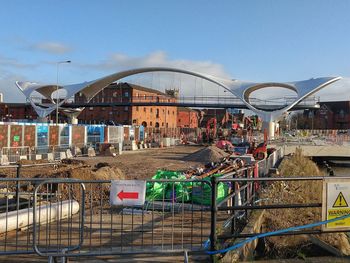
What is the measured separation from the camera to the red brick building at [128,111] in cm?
10906

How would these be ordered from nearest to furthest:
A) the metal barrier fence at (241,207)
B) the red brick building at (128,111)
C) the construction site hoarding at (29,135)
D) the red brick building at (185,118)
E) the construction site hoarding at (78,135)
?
the metal barrier fence at (241,207), the construction site hoarding at (29,135), the construction site hoarding at (78,135), the red brick building at (128,111), the red brick building at (185,118)

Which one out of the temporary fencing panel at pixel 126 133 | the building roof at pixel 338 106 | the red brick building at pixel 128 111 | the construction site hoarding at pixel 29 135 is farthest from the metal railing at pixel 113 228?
the building roof at pixel 338 106

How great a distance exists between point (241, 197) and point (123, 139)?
4745cm

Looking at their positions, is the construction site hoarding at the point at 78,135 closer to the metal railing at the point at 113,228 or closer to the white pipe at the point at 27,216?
the metal railing at the point at 113,228

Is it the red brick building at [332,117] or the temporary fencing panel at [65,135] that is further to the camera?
the red brick building at [332,117]

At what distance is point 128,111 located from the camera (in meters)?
108

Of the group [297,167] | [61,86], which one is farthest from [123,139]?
[61,86]

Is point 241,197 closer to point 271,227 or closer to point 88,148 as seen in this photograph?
point 271,227

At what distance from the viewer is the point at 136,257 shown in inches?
246

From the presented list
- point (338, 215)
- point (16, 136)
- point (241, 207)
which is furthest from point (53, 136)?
point (338, 215)

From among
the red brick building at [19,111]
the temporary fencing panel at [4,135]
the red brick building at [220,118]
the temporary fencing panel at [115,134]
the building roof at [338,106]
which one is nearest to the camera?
the temporary fencing panel at [4,135]

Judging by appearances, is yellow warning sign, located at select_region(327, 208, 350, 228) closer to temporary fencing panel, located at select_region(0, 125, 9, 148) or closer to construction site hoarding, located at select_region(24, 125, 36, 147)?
temporary fencing panel, located at select_region(0, 125, 9, 148)

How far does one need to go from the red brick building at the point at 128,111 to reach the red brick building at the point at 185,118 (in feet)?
21.5

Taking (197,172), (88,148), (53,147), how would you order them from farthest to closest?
(88,148) < (53,147) < (197,172)
